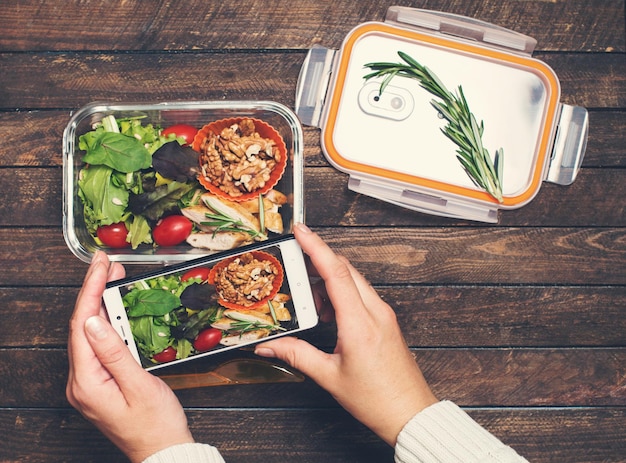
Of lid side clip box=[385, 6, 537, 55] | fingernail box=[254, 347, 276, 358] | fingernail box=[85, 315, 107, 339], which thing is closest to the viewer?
fingernail box=[85, 315, 107, 339]

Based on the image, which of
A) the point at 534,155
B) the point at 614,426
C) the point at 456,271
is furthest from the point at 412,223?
the point at 614,426

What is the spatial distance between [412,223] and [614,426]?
0.47 meters

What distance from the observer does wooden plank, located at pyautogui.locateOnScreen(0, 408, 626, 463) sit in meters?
0.93

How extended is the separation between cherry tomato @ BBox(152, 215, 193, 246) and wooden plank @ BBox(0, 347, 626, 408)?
0.26 metres

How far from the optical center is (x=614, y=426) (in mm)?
943

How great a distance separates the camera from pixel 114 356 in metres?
0.69

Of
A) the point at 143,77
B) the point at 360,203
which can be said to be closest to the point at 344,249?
the point at 360,203

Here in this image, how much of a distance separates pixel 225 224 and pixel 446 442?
1.31ft

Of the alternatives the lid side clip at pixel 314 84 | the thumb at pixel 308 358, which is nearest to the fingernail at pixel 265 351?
the thumb at pixel 308 358

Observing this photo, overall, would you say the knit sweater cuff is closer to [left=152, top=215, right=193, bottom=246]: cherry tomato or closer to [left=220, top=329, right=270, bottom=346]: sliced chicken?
[left=220, top=329, right=270, bottom=346]: sliced chicken

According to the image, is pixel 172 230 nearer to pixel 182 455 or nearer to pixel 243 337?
pixel 243 337

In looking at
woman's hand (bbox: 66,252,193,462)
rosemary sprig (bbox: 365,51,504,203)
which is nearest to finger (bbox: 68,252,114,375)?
woman's hand (bbox: 66,252,193,462)

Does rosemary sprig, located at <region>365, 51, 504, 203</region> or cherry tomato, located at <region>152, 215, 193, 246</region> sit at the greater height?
rosemary sprig, located at <region>365, 51, 504, 203</region>

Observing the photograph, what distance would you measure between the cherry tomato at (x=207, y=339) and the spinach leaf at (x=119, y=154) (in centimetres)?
24
